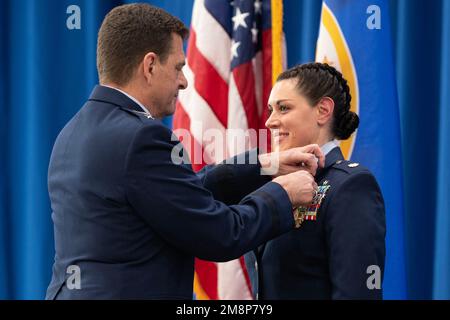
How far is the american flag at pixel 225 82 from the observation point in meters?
2.43

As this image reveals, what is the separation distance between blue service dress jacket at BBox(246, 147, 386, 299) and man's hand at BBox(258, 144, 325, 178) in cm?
5

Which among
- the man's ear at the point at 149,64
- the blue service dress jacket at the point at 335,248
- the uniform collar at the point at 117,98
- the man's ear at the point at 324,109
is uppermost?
the man's ear at the point at 149,64

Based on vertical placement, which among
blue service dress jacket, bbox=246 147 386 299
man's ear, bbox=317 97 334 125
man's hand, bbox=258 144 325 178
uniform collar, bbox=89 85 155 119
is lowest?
blue service dress jacket, bbox=246 147 386 299

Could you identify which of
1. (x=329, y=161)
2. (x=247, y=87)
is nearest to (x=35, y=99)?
(x=247, y=87)

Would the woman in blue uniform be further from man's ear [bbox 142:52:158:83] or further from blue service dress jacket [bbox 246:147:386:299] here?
man's ear [bbox 142:52:158:83]

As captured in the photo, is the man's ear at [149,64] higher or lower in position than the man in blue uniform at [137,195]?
higher

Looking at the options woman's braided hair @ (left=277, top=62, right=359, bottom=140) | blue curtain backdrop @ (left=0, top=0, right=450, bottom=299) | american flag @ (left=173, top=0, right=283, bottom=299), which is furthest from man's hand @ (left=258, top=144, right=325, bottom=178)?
blue curtain backdrop @ (left=0, top=0, right=450, bottom=299)

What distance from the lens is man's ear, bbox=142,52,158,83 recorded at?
132 cm

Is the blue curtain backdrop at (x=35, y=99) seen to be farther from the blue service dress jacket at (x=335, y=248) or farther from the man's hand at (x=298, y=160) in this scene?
the blue service dress jacket at (x=335, y=248)

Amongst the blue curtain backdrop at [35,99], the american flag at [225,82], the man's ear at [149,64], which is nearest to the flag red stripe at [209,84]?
the american flag at [225,82]

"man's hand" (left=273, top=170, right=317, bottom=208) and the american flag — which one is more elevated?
the american flag

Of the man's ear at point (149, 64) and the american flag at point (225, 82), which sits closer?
the man's ear at point (149, 64)

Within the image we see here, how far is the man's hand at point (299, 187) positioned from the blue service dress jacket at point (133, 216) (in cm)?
5

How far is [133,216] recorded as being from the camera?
4.05 feet
